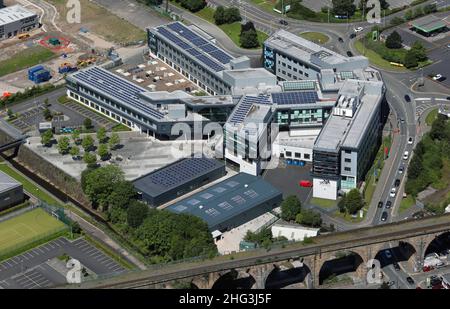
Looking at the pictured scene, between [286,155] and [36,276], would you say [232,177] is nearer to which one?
[286,155]

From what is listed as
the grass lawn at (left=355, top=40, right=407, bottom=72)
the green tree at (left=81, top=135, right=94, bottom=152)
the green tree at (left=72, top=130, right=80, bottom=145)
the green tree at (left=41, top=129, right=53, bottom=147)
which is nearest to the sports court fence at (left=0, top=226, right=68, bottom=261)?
the green tree at (left=81, top=135, right=94, bottom=152)

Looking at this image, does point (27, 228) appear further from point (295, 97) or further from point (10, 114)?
point (295, 97)

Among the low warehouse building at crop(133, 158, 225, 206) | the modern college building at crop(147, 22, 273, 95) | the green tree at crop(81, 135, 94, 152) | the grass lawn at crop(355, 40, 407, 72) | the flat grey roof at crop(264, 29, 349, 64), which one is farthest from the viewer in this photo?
the grass lawn at crop(355, 40, 407, 72)

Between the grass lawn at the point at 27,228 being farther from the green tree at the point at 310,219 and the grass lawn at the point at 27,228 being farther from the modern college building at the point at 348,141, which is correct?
the modern college building at the point at 348,141

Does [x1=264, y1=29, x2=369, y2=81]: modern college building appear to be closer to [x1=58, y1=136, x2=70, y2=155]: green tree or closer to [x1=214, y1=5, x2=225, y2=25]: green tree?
[x1=214, y1=5, x2=225, y2=25]: green tree

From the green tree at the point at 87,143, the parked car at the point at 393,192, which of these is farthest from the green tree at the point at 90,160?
the parked car at the point at 393,192
